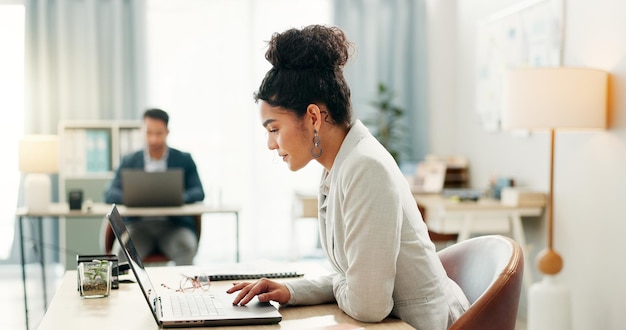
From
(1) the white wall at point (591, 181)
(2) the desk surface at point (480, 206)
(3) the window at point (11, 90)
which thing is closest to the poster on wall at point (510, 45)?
(1) the white wall at point (591, 181)

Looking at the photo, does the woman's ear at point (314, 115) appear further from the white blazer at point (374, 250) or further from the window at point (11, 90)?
the window at point (11, 90)

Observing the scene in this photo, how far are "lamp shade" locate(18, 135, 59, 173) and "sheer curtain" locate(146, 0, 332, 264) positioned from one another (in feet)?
5.92

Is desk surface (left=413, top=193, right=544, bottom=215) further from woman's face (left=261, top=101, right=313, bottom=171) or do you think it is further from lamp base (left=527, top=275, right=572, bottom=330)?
woman's face (left=261, top=101, right=313, bottom=171)

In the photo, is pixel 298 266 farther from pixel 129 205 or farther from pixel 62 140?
pixel 62 140

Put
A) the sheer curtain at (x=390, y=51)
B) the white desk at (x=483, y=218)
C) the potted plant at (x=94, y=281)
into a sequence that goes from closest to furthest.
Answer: the potted plant at (x=94, y=281) < the white desk at (x=483, y=218) < the sheer curtain at (x=390, y=51)

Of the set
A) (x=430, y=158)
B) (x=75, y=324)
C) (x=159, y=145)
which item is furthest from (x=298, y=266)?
(x=430, y=158)

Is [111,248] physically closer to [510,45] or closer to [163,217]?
[163,217]

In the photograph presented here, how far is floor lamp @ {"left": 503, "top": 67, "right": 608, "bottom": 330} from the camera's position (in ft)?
11.3

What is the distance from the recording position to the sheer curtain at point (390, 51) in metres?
6.16

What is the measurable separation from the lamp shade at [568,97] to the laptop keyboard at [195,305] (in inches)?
88.0

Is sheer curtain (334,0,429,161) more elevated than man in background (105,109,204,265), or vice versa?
sheer curtain (334,0,429,161)

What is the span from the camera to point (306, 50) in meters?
1.70

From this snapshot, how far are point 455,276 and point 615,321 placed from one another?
73.8 inches

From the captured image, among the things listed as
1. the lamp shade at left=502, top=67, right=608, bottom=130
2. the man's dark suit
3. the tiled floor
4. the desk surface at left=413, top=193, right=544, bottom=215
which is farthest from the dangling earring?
the tiled floor
